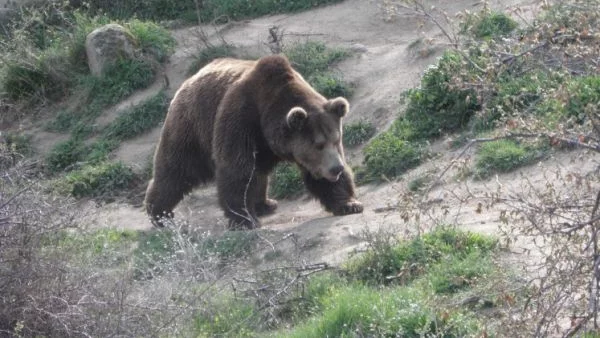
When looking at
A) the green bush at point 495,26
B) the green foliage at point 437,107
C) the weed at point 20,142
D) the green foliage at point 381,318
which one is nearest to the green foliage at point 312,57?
the green foliage at point 437,107

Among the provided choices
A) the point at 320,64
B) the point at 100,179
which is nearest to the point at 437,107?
the point at 320,64

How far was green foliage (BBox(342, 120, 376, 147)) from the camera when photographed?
13.4 metres

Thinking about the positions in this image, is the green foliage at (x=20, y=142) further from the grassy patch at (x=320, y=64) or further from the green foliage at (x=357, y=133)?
the green foliage at (x=357, y=133)

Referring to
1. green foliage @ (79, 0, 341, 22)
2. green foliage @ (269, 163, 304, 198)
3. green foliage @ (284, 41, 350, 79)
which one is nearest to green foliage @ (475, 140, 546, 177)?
green foliage @ (269, 163, 304, 198)

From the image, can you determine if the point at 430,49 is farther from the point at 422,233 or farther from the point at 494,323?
the point at 494,323

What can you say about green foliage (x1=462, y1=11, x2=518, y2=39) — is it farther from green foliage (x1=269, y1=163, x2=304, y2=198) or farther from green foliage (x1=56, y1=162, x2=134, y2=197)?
green foliage (x1=56, y1=162, x2=134, y2=197)

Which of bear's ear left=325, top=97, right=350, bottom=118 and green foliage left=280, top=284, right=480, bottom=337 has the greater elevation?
bear's ear left=325, top=97, right=350, bottom=118

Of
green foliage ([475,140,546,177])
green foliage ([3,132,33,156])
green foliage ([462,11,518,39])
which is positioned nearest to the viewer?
green foliage ([475,140,546,177])

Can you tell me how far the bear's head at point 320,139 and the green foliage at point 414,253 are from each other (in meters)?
2.33

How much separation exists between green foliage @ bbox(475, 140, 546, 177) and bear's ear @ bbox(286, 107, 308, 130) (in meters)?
1.81

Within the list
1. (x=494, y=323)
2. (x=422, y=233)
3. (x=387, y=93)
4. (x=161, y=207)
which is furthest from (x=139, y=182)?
(x=494, y=323)

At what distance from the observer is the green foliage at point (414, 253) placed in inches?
337

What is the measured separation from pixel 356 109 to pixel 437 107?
1505 mm

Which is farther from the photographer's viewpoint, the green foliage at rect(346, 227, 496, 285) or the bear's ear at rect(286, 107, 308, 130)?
the bear's ear at rect(286, 107, 308, 130)
